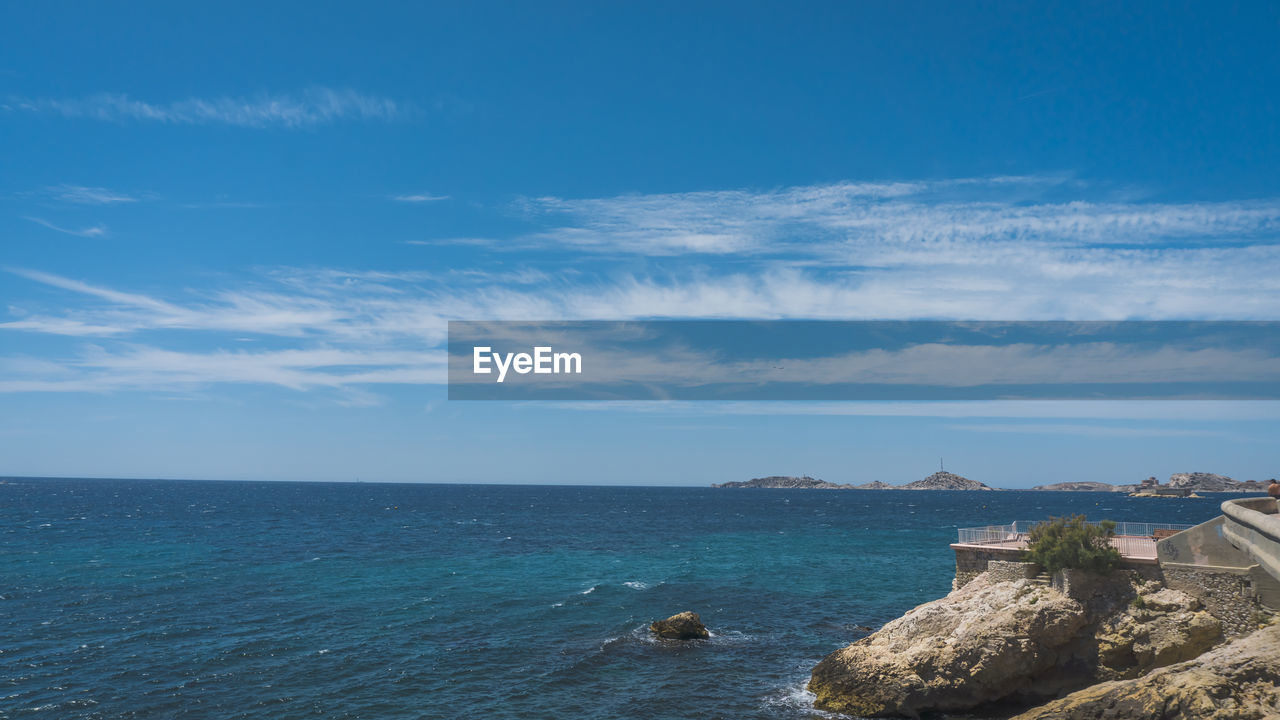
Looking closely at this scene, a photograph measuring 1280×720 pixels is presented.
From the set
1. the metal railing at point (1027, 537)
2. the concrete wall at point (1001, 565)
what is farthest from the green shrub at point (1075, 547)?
the metal railing at point (1027, 537)

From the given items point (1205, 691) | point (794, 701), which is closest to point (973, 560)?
point (794, 701)

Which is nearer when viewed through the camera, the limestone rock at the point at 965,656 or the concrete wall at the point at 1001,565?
the limestone rock at the point at 965,656

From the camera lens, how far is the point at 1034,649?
25719 millimetres

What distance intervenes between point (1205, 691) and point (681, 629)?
23163mm

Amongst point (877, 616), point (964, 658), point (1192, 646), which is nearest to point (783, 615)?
point (877, 616)

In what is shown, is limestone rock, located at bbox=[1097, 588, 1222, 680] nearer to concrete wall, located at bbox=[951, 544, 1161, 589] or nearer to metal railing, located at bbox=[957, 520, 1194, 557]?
concrete wall, located at bbox=[951, 544, 1161, 589]

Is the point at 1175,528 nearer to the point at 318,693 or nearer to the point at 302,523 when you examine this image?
the point at 318,693

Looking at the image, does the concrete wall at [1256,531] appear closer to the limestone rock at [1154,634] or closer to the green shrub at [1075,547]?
the limestone rock at [1154,634]

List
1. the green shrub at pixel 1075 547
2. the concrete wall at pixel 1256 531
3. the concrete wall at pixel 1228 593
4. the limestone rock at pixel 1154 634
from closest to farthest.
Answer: the concrete wall at pixel 1256 531
the concrete wall at pixel 1228 593
the limestone rock at pixel 1154 634
the green shrub at pixel 1075 547

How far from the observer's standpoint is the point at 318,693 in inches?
1157

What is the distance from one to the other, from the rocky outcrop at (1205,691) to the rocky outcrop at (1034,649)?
11.2 feet

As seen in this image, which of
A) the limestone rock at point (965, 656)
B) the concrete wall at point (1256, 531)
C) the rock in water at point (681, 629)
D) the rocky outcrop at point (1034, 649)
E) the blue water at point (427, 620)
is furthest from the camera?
the rock in water at point (681, 629)

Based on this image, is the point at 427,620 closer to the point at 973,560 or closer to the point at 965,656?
the point at 965,656

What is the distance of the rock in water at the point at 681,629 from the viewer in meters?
37.6
